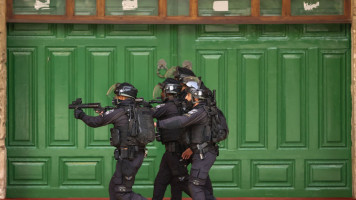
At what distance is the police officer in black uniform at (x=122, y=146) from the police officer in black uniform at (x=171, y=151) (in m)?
0.56

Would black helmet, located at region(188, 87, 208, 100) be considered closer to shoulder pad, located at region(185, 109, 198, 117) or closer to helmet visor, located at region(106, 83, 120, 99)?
shoulder pad, located at region(185, 109, 198, 117)

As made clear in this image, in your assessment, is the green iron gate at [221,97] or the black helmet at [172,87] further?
the green iron gate at [221,97]

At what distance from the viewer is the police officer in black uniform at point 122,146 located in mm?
10938

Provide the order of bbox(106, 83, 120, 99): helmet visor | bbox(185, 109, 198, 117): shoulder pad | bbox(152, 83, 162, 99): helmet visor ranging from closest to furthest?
bbox(185, 109, 198, 117): shoulder pad, bbox(106, 83, 120, 99): helmet visor, bbox(152, 83, 162, 99): helmet visor

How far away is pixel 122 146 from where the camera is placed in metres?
11.0

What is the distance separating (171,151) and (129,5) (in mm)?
2484

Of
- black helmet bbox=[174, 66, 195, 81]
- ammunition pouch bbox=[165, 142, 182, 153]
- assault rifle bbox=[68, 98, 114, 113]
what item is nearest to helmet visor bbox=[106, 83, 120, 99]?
assault rifle bbox=[68, 98, 114, 113]

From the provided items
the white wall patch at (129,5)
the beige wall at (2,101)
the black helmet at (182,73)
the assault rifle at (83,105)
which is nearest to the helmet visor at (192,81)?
the black helmet at (182,73)

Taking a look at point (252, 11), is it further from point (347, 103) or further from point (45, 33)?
point (45, 33)

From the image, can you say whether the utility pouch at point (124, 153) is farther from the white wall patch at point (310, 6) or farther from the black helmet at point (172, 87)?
the white wall patch at point (310, 6)

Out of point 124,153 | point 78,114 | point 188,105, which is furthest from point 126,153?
point 188,105

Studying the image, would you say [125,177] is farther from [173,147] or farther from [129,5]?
[129,5]

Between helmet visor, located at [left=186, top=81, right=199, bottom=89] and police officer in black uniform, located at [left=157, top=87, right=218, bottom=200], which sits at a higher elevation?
helmet visor, located at [left=186, top=81, right=199, bottom=89]

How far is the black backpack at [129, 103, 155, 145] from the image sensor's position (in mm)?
10914
